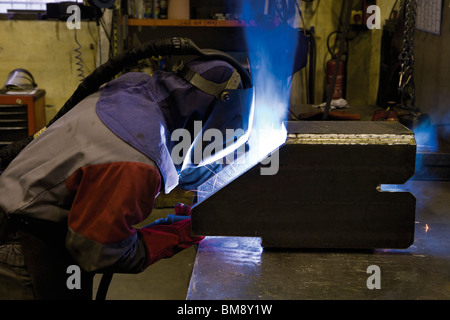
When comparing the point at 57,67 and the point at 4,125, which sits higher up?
the point at 57,67

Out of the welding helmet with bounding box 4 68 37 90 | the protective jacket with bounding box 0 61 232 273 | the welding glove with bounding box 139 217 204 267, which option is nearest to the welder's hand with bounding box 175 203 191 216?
the welding glove with bounding box 139 217 204 267

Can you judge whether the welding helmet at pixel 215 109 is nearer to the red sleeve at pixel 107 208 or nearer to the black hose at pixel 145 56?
the black hose at pixel 145 56

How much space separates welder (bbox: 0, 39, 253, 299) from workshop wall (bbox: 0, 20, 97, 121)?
2.70 meters

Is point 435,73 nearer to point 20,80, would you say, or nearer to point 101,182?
point 101,182

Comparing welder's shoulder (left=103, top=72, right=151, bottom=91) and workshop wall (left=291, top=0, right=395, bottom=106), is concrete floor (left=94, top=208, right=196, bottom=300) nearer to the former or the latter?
welder's shoulder (left=103, top=72, right=151, bottom=91)

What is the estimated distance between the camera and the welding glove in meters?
1.37

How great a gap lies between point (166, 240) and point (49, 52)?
3.00 metres

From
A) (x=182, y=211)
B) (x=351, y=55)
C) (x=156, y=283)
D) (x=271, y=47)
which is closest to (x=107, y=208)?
(x=182, y=211)

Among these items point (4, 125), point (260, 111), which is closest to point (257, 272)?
point (260, 111)

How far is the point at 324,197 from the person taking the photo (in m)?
1.25

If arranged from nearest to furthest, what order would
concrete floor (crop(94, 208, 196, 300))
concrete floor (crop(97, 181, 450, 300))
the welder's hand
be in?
concrete floor (crop(97, 181, 450, 300)) < the welder's hand < concrete floor (crop(94, 208, 196, 300))

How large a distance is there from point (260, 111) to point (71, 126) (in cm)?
70

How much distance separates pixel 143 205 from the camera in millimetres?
1182
